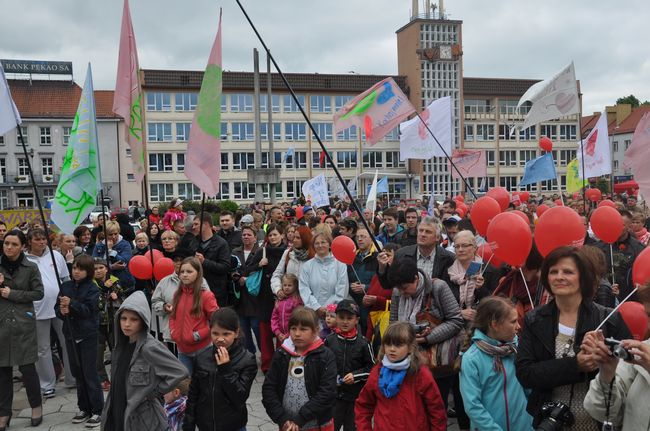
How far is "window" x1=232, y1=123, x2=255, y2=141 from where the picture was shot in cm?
5875

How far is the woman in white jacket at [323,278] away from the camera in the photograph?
641cm

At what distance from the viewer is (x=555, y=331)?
321 centimetres

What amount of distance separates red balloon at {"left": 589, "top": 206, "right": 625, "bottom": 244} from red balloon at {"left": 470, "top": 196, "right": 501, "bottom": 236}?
107 centimetres

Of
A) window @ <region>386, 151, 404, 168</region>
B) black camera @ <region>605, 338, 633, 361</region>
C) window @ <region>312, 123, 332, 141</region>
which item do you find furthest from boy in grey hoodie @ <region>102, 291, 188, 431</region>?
window @ <region>386, 151, 404, 168</region>

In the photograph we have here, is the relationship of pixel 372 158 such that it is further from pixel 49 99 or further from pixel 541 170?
pixel 541 170

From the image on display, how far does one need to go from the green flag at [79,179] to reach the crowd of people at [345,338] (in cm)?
48

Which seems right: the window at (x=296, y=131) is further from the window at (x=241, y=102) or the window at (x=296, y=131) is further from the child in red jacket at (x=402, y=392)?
the child in red jacket at (x=402, y=392)

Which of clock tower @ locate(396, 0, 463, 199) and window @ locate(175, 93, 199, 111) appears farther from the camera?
clock tower @ locate(396, 0, 463, 199)

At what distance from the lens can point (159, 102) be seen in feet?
184

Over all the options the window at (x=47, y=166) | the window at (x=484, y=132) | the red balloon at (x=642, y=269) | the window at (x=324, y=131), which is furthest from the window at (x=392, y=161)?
the red balloon at (x=642, y=269)

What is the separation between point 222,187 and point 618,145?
4773cm

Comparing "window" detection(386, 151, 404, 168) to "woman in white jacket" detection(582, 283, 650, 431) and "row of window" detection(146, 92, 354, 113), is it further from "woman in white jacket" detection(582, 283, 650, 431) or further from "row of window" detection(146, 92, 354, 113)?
"woman in white jacket" detection(582, 283, 650, 431)

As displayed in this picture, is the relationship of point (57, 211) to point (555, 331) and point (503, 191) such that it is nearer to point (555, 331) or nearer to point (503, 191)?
point (555, 331)

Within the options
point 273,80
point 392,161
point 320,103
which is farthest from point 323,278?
point 392,161
